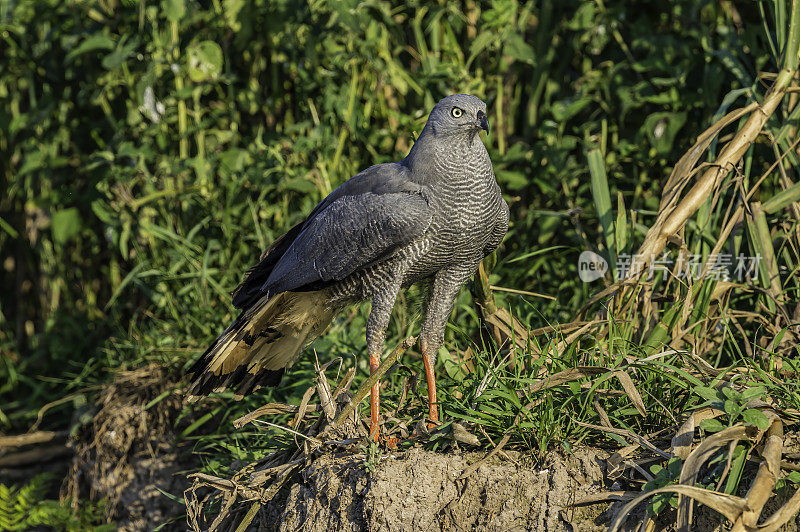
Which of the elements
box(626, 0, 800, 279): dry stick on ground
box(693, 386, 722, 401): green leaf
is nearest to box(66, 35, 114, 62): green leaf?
box(626, 0, 800, 279): dry stick on ground

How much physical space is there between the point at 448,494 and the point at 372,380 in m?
0.43

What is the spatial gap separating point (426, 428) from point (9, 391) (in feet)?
12.1

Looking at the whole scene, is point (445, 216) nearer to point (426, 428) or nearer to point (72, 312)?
point (426, 428)

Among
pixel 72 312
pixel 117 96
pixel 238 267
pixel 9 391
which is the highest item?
pixel 117 96

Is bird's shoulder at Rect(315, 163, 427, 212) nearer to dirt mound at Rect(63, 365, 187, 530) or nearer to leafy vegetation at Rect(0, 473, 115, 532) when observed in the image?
dirt mound at Rect(63, 365, 187, 530)

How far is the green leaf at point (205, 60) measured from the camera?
4.48m

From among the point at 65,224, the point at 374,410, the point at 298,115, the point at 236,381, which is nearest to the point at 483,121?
the point at 374,410

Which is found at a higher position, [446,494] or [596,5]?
[596,5]

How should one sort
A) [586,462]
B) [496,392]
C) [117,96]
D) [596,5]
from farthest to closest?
1. [117,96]
2. [596,5]
3. [496,392]
4. [586,462]

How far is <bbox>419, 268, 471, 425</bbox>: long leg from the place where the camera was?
313 centimetres

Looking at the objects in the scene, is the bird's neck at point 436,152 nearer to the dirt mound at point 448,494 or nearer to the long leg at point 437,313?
the long leg at point 437,313

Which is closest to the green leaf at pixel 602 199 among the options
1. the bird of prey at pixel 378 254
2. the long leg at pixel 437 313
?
the bird of prey at pixel 378 254

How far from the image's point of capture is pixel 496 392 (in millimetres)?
2605

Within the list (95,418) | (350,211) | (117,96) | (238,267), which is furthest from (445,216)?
(117,96)
